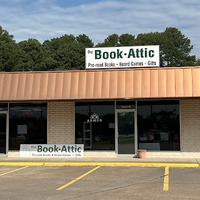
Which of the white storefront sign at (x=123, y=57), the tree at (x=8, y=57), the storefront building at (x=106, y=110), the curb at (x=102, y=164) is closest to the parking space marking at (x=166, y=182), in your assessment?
the curb at (x=102, y=164)

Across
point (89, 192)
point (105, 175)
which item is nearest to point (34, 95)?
point (105, 175)

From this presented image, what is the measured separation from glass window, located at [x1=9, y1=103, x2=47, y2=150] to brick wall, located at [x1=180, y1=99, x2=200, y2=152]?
7.16 m

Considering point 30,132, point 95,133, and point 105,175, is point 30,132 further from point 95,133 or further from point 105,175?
point 105,175

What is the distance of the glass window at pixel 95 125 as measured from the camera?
61.1 ft

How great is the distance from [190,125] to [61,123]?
6.60 m

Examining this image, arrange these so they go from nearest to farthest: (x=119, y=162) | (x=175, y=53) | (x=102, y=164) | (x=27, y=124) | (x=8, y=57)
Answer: (x=102, y=164) < (x=119, y=162) < (x=27, y=124) < (x=8, y=57) < (x=175, y=53)

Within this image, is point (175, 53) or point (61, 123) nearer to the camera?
point (61, 123)

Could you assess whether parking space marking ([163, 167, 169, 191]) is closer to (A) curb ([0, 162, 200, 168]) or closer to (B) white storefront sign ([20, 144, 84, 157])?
(A) curb ([0, 162, 200, 168])

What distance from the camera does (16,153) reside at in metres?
19.3

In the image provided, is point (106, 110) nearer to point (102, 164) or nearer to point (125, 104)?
point (125, 104)

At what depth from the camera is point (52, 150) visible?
18.8 m

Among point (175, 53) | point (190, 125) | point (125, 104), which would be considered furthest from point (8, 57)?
point (190, 125)

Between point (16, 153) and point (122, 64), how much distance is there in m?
7.42

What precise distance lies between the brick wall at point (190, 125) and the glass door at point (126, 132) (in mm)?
2479
